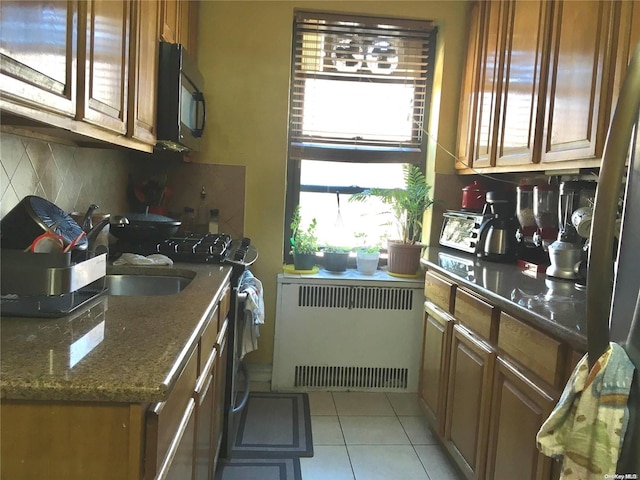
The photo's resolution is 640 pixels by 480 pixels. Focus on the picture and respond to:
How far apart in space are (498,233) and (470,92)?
883 millimetres

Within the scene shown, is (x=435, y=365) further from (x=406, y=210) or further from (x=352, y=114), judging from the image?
(x=352, y=114)

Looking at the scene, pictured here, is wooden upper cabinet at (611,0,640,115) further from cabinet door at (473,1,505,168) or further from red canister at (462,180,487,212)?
red canister at (462,180,487,212)

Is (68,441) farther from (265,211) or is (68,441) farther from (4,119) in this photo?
(265,211)

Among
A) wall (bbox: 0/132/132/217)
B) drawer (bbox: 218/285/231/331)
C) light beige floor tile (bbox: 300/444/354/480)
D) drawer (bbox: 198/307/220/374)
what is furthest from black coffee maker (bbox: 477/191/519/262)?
wall (bbox: 0/132/132/217)

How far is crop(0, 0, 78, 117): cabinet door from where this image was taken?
3.01 feet

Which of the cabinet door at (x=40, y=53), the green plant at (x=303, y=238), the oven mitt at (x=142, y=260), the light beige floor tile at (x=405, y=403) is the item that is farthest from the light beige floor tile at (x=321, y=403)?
the cabinet door at (x=40, y=53)

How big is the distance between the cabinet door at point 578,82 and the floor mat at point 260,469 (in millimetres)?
1680

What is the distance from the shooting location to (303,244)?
2.93 meters

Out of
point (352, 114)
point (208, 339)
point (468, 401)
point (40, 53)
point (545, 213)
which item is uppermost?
point (352, 114)

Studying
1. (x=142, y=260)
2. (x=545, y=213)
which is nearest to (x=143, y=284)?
→ (x=142, y=260)

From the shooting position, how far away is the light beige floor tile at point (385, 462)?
2148mm

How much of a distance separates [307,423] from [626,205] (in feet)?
6.47

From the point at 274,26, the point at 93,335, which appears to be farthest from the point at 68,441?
the point at 274,26

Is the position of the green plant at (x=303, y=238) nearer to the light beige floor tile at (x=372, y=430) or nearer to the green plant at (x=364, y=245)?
the green plant at (x=364, y=245)
